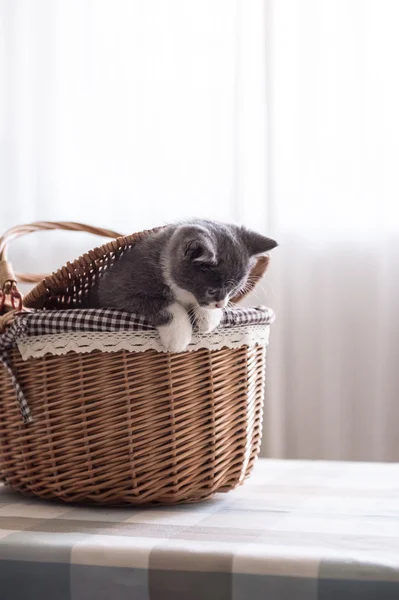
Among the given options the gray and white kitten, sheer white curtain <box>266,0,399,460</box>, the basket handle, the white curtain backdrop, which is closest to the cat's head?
the gray and white kitten

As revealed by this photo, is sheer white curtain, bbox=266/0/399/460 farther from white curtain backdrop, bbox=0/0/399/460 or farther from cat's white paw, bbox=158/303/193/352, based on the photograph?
cat's white paw, bbox=158/303/193/352

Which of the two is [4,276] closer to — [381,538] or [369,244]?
[381,538]

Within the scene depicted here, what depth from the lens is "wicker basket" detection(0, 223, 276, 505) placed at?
3.04 feet

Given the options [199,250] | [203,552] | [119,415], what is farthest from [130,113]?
[203,552]

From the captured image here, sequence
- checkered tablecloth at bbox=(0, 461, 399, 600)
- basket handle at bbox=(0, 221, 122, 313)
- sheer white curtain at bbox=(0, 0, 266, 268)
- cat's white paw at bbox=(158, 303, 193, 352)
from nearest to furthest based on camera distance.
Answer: checkered tablecloth at bbox=(0, 461, 399, 600), cat's white paw at bbox=(158, 303, 193, 352), basket handle at bbox=(0, 221, 122, 313), sheer white curtain at bbox=(0, 0, 266, 268)

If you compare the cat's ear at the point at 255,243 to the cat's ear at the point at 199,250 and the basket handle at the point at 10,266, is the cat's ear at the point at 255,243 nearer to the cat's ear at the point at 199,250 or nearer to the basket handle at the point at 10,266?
the cat's ear at the point at 199,250

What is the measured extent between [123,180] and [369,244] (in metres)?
0.69

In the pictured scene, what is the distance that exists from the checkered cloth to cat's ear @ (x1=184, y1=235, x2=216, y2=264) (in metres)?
0.08

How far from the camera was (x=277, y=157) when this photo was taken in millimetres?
1890

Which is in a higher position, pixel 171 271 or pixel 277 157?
pixel 277 157

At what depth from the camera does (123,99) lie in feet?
6.68

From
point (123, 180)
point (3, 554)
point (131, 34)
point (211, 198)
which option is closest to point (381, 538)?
point (3, 554)

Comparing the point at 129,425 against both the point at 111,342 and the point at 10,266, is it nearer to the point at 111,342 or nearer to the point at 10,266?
the point at 111,342

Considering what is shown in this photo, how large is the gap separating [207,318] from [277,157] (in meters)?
1.04
